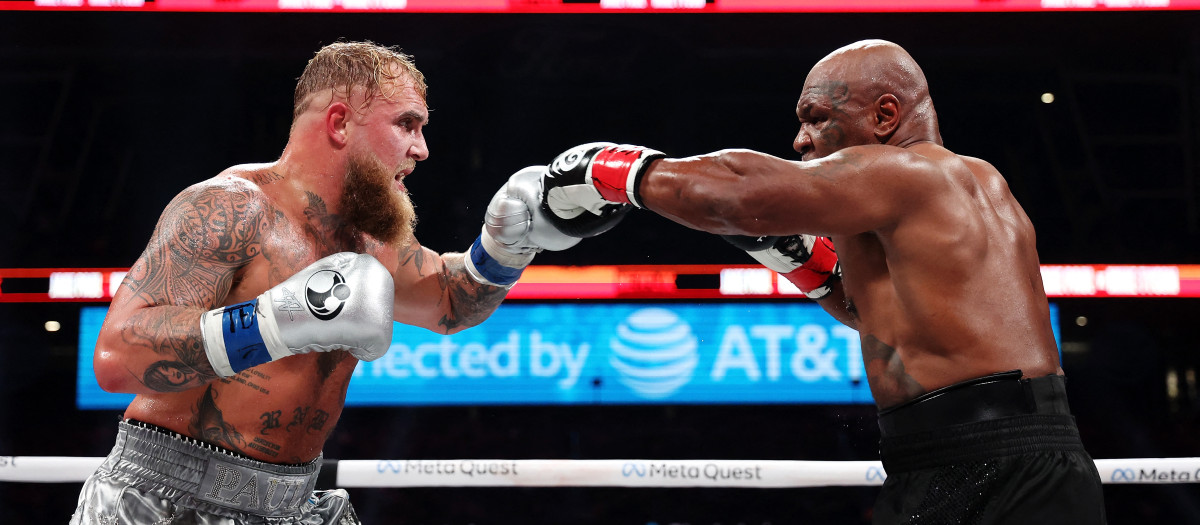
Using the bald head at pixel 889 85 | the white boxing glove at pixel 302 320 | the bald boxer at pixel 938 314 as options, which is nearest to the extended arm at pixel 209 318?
the white boxing glove at pixel 302 320

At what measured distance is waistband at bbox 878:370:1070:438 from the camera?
1.53 metres

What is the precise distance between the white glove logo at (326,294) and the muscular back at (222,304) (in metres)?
0.20

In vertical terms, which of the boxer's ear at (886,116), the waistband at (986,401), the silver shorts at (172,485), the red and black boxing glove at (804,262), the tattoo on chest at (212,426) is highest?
the boxer's ear at (886,116)

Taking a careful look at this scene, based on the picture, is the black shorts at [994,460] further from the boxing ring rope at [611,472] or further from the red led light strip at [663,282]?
the red led light strip at [663,282]

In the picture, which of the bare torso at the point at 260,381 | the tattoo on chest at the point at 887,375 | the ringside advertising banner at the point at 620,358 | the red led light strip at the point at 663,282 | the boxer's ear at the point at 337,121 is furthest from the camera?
the ringside advertising banner at the point at 620,358

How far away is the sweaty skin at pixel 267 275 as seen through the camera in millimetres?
1581

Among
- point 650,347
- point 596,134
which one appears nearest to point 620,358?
point 650,347

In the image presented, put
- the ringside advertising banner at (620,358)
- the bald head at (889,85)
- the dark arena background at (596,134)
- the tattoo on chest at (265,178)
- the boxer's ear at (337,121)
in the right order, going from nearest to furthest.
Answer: the bald head at (889,85), the tattoo on chest at (265,178), the boxer's ear at (337,121), the ringside advertising banner at (620,358), the dark arena background at (596,134)

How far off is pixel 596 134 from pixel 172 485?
3253 mm

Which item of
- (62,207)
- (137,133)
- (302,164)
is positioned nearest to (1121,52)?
(302,164)

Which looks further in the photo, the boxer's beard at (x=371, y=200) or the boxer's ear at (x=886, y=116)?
the boxer's beard at (x=371, y=200)

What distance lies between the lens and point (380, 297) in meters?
1.63

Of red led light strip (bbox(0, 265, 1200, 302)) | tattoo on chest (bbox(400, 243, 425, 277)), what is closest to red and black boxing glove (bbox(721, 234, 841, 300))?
tattoo on chest (bbox(400, 243, 425, 277))

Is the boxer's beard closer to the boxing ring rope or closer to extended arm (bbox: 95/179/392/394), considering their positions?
extended arm (bbox: 95/179/392/394)
